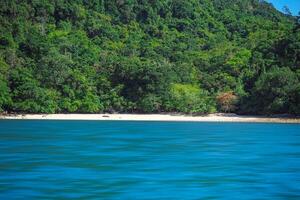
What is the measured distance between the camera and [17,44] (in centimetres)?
7806

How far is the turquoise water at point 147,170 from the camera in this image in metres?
13.6

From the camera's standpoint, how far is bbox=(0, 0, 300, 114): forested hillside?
63.2 m

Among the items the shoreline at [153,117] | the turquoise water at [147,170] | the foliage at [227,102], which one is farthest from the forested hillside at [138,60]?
the turquoise water at [147,170]

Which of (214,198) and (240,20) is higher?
(240,20)

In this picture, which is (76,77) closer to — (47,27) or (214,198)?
(47,27)

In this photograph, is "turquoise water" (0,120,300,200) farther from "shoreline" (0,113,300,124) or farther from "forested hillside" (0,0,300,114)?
"forested hillside" (0,0,300,114)

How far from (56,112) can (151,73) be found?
1305 cm

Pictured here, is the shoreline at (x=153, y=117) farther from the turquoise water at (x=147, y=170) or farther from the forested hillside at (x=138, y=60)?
the turquoise water at (x=147, y=170)

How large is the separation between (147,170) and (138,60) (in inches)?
2070

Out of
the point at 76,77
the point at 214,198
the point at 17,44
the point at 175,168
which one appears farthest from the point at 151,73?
the point at 214,198

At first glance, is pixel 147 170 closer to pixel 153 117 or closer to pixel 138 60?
pixel 153 117

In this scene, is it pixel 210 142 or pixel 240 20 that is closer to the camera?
pixel 210 142

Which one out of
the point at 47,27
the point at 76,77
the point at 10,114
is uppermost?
the point at 47,27

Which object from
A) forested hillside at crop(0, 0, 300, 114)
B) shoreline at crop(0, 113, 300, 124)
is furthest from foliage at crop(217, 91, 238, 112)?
shoreline at crop(0, 113, 300, 124)
